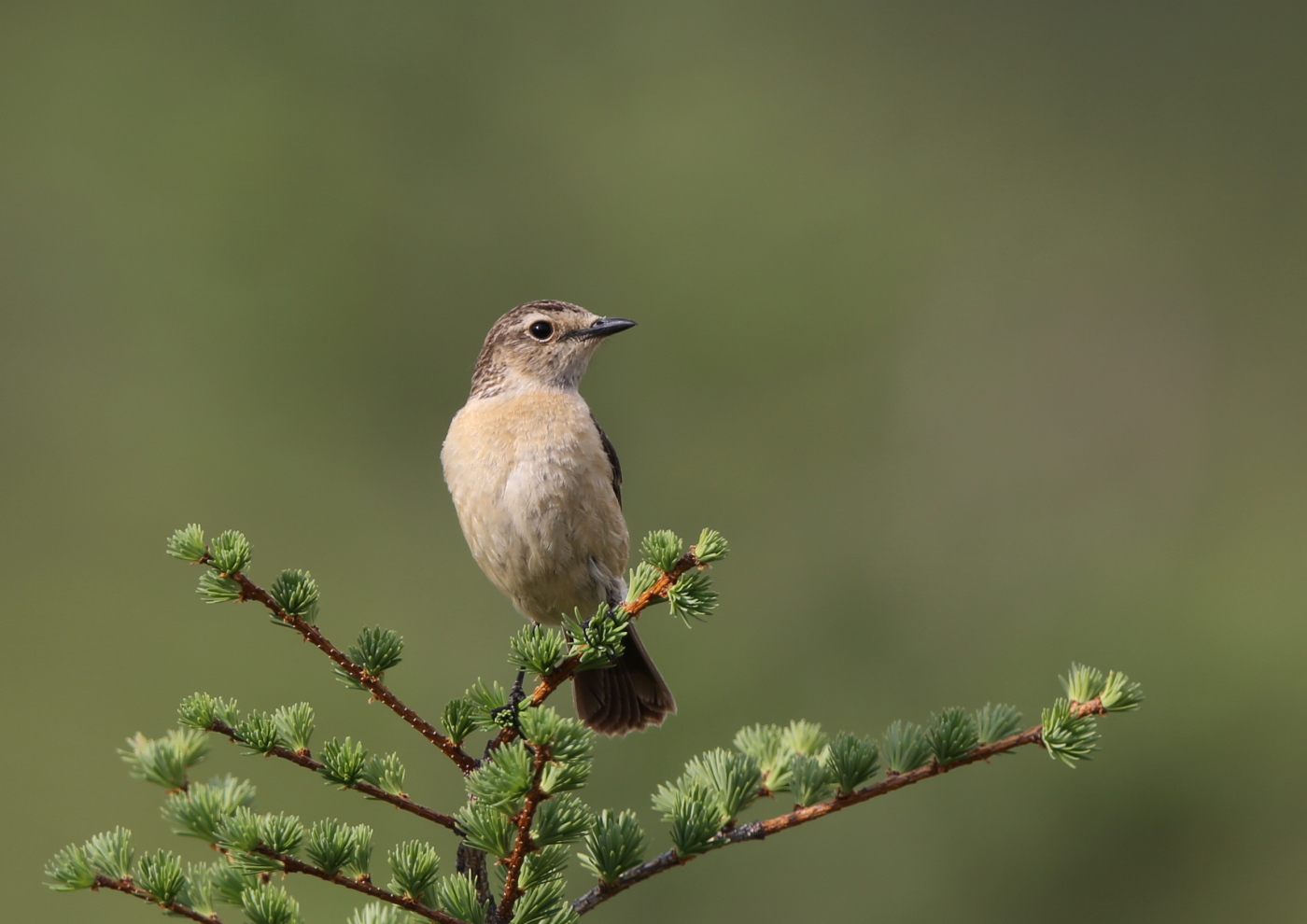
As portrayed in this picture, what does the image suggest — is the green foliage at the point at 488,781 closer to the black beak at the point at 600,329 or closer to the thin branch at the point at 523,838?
the thin branch at the point at 523,838

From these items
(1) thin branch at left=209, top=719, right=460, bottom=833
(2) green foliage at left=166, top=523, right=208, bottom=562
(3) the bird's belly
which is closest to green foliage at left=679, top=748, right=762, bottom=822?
(1) thin branch at left=209, top=719, right=460, bottom=833

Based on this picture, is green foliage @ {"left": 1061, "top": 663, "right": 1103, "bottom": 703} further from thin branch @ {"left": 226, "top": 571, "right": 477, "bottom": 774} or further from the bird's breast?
the bird's breast

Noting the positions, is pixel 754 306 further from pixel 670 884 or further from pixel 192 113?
pixel 192 113

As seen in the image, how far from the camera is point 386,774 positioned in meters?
3.36

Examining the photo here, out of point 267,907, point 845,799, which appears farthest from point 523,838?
point 845,799

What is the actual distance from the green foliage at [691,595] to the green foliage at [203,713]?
117 cm

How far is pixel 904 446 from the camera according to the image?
22734 mm

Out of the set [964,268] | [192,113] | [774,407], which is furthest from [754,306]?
[192,113]

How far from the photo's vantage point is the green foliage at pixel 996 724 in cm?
335

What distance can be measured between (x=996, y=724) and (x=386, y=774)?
1.60 meters

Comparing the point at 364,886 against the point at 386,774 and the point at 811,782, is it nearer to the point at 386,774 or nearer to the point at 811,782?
the point at 386,774

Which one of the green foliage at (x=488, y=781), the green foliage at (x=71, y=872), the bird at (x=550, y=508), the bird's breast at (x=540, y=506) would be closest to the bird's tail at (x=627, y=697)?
the bird at (x=550, y=508)

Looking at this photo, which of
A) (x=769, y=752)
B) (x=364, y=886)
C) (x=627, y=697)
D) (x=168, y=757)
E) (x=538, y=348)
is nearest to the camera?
(x=364, y=886)

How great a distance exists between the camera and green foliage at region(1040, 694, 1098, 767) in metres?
3.22
